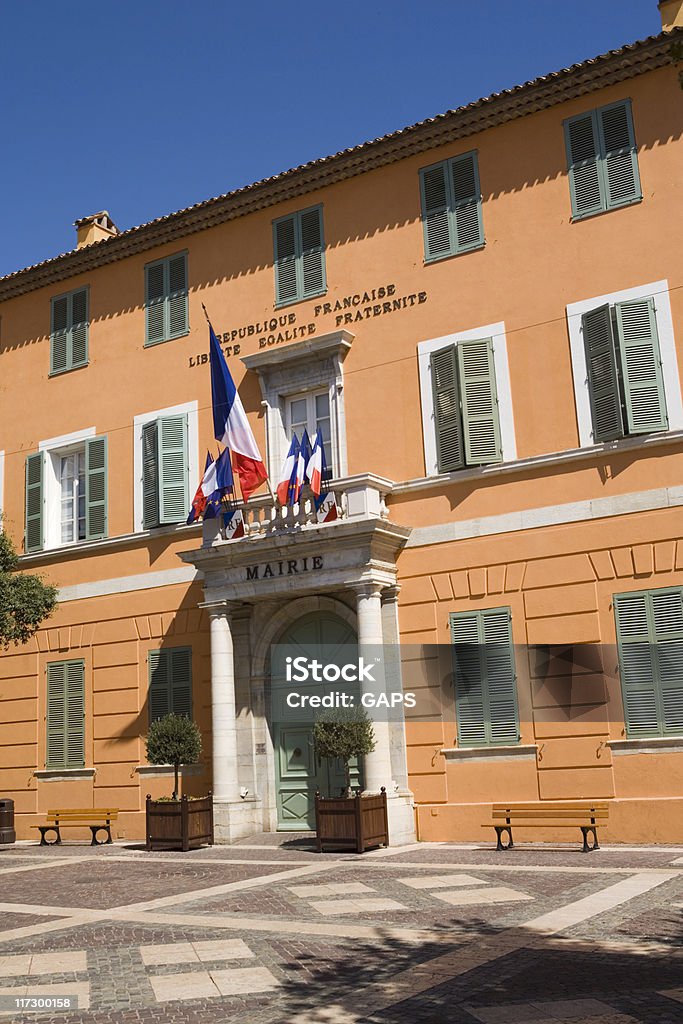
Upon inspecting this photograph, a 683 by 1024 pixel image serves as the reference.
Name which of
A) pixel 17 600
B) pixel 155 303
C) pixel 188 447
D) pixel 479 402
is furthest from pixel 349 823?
pixel 155 303

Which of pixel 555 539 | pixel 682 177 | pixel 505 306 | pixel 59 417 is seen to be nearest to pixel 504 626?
pixel 555 539

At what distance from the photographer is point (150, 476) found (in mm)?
21438

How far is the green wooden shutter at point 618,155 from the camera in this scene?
17016mm

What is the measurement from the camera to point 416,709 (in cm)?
1738

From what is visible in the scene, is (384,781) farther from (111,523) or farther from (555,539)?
(111,523)

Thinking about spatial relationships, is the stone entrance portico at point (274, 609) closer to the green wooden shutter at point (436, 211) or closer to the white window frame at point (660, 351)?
the white window frame at point (660, 351)

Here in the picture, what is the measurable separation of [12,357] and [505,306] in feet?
41.2

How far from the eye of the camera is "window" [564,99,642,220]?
17.1m

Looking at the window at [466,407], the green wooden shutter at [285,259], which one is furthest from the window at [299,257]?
the window at [466,407]

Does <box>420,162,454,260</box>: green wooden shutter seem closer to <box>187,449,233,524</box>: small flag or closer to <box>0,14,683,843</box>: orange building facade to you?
<box>0,14,683,843</box>: orange building facade

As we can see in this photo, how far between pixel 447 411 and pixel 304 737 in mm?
6287

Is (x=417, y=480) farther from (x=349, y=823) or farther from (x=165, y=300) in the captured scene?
(x=165, y=300)

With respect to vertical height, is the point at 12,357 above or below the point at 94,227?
below

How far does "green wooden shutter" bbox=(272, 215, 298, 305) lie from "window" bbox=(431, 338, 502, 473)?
383 centimetres
